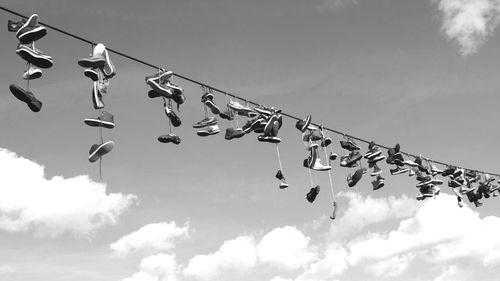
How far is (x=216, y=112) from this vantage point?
22.3 feet

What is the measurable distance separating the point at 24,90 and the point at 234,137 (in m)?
2.96

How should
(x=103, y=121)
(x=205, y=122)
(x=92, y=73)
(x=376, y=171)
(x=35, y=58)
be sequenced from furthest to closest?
(x=376, y=171)
(x=205, y=122)
(x=103, y=121)
(x=92, y=73)
(x=35, y=58)

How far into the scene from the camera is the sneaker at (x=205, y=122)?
6766mm

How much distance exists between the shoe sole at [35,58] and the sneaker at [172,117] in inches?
63.4

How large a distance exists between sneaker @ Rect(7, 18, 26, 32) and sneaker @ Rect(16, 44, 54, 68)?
0.18 m

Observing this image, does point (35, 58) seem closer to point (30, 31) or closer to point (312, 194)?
point (30, 31)

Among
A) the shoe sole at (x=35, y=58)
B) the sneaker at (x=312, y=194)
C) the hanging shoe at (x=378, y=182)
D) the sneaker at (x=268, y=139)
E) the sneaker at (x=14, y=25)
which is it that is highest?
the sneaker at (x=14, y=25)

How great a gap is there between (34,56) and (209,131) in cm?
266

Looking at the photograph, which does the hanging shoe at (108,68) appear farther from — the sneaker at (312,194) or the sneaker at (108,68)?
the sneaker at (312,194)

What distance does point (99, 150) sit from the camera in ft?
16.7

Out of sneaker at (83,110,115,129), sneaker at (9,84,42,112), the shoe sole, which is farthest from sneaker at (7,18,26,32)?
sneaker at (83,110,115,129)

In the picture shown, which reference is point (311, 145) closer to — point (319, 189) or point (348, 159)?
point (319, 189)

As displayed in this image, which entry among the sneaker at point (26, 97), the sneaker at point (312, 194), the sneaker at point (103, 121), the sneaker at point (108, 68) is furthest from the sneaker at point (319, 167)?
the sneaker at point (26, 97)

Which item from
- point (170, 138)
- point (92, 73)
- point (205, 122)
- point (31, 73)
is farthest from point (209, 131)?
point (31, 73)
